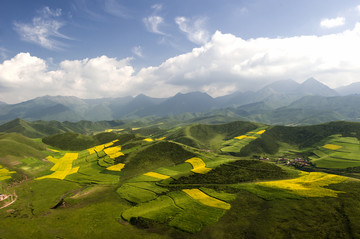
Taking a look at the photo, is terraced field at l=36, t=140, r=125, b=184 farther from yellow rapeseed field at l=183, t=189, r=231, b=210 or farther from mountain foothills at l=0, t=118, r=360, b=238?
yellow rapeseed field at l=183, t=189, r=231, b=210

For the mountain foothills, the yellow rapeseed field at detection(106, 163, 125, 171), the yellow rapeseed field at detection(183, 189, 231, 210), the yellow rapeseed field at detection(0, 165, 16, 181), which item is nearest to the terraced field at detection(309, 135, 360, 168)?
the mountain foothills

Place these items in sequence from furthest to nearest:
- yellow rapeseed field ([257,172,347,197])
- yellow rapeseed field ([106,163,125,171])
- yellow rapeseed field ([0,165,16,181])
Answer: yellow rapeseed field ([106,163,125,171]) < yellow rapeseed field ([0,165,16,181]) < yellow rapeseed field ([257,172,347,197])

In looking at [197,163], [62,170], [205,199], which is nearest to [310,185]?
[205,199]

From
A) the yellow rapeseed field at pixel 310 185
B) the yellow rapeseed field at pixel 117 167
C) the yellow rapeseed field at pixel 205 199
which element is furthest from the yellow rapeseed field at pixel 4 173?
the yellow rapeseed field at pixel 310 185

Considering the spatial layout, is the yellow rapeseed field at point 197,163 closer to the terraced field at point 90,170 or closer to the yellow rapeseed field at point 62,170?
the terraced field at point 90,170

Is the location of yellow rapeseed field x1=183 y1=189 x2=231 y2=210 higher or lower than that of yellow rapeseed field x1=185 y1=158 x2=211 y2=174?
higher

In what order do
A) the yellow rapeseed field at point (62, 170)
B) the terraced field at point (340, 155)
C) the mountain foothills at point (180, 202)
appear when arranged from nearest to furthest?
the mountain foothills at point (180, 202), the yellow rapeseed field at point (62, 170), the terraced field at point (340, 155)
